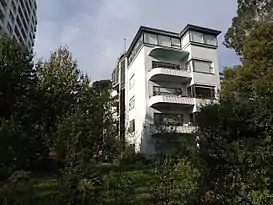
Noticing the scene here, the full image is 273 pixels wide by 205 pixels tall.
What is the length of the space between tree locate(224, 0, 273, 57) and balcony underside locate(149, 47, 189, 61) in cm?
1417

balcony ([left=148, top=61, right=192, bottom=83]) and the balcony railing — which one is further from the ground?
the balcony railing

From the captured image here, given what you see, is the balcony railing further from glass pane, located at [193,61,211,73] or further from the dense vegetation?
the dense vegetation

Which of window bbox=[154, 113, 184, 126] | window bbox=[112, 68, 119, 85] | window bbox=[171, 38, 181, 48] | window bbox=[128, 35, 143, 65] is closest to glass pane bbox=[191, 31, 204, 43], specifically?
window bbox=[171, 38, 181, 48]

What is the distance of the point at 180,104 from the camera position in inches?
1206

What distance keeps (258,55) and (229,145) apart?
277 inches

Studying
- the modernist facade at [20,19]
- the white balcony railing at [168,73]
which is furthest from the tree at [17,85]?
the modernist facade at [20,19]

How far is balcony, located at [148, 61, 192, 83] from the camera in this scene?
3116cm

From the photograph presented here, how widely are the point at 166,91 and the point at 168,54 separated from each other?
4242mm

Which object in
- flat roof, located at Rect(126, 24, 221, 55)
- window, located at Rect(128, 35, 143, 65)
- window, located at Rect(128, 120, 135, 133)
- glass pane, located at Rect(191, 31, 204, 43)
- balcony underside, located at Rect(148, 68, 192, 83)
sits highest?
flat roof, located at Rect(126, 24, 221, 55)

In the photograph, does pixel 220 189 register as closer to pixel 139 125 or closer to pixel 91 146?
pixel 91 146

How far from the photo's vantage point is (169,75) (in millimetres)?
31625

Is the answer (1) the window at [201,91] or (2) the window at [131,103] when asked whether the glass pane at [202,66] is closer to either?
(1) the window at [201,91]

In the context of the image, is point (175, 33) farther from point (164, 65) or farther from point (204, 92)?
point (204, 92)

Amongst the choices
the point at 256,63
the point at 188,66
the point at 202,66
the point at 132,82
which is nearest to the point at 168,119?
the point at 188,66
